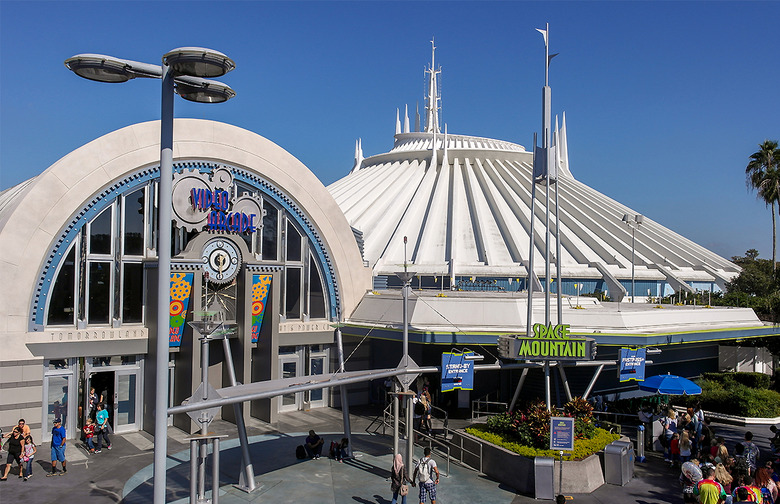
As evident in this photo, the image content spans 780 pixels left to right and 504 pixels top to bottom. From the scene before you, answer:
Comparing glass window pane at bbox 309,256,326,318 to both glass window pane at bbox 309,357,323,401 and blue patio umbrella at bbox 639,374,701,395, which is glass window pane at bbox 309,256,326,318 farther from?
blue patio umbrella at bbox 639,374,701,395

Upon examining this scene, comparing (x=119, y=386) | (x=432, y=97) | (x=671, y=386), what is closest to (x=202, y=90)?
(x=119, y=386)

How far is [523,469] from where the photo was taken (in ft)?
63.5

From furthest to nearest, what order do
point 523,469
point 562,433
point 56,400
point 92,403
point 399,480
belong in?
point 92,403
point 56,400
point 523,469
point 562,433
point 399,480

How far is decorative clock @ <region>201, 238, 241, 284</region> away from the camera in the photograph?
26.3 metres

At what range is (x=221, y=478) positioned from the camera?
20.0 m

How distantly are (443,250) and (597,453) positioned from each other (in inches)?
970

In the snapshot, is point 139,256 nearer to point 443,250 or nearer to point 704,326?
point 443,250

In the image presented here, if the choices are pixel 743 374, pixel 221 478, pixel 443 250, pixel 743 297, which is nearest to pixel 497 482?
pixel 221 478

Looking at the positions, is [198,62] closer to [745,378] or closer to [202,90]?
[202,90]

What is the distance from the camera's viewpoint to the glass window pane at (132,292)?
2541 cm

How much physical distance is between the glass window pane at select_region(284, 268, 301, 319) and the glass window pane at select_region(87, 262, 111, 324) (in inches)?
309

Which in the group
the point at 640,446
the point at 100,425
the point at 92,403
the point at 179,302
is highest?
the point at 179,302

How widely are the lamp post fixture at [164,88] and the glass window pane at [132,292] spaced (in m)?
16.6

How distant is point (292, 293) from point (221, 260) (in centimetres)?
451
